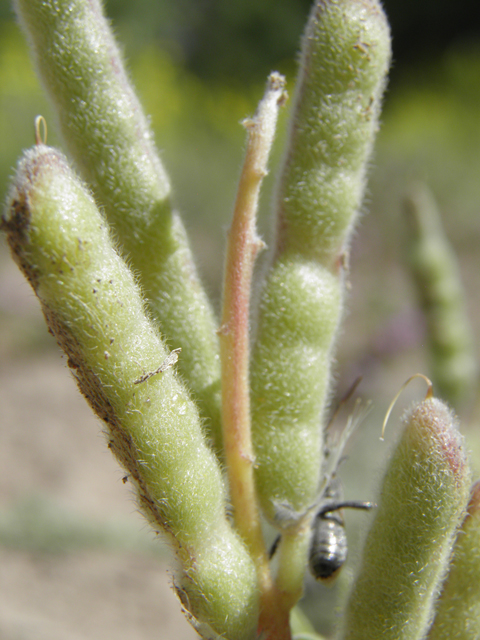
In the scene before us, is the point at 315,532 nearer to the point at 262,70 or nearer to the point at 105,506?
the point at 105,506

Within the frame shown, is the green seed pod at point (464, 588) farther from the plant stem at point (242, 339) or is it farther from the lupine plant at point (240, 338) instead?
the plant stem at point (242, 339)

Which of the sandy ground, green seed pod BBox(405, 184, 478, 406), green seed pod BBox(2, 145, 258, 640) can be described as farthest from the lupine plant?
the sandy ground

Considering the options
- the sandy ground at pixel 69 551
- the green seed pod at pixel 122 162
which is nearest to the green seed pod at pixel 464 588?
the green seed pod at pixel 122 162

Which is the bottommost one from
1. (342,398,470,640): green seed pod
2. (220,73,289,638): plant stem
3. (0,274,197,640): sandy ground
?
(0,274,197,640): sandy ground

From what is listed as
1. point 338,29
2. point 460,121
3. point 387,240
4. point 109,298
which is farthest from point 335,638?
point 460,121

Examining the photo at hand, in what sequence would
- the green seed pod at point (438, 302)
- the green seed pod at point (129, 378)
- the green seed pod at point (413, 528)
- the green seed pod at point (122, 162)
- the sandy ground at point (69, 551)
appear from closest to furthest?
the green seed pod at point (129, 378) → the green seed pod at point (413, 528) → the green seed pod at point (122, 162) → the green seed pod at point (438, 302) → the sandy ground at point (69, 551)

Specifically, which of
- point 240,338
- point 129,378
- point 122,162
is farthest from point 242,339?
point 122,162

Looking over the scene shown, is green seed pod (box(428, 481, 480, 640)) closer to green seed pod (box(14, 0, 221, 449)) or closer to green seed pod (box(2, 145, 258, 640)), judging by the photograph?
green seed pod (box(2, 145, 258, 640))
